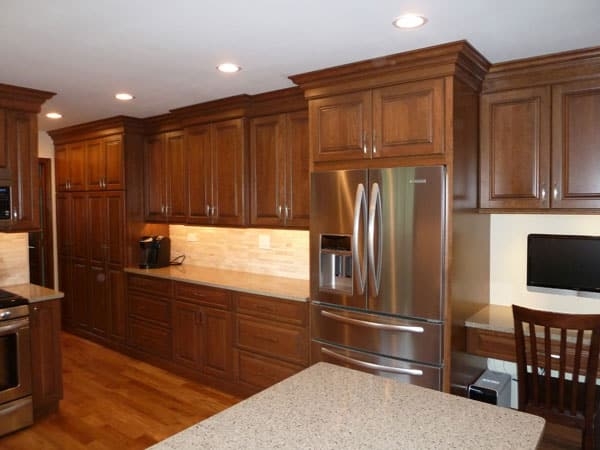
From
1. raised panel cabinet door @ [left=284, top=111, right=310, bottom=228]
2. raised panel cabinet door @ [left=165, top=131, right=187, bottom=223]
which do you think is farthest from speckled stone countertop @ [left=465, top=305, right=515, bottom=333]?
raised panel cabinet door @ [left=165, top=131, right=187, bottom=223]

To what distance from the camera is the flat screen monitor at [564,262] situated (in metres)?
2.72

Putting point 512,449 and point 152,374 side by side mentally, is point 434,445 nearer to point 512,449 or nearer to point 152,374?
point 512,449

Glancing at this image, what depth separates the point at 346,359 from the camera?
295cm

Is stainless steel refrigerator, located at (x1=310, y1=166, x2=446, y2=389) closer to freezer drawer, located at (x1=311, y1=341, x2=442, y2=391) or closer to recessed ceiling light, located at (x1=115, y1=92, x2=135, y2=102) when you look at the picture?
freezer drawer, located at (x1=311, y1=341, x2=442, y2=391)

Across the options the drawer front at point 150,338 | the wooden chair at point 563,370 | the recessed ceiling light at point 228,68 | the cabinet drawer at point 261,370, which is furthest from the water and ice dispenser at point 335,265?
the drawer front at point 150,338

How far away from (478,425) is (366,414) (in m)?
0.31

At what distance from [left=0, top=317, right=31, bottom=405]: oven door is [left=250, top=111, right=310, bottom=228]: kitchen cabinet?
1.81 metres

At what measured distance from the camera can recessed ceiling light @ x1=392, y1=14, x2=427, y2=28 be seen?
213 cm

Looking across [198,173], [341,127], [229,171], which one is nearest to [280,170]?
[229,171]

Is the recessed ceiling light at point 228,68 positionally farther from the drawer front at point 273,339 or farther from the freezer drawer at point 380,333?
the drawer front at point 273,339

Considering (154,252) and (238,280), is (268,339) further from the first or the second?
(154,252)

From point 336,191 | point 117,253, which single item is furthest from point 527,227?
point 117,253

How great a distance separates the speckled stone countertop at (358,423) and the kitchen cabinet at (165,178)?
3139 mm

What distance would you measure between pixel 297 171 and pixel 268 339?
1281 mm
